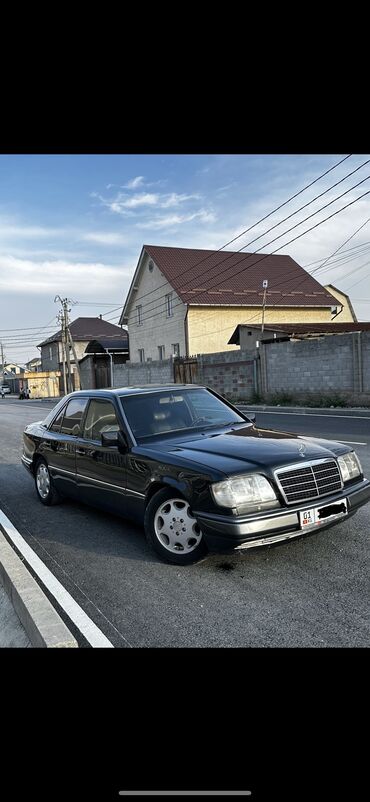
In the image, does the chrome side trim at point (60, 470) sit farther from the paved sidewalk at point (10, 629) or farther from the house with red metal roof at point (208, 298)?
the house with red metal roof at point (208, 298)

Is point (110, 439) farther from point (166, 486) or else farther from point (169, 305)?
point (169, 305)

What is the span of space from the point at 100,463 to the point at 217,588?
185cm

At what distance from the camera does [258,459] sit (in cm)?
385

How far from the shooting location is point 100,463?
5051mm

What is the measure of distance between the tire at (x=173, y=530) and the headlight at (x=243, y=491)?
38 cm

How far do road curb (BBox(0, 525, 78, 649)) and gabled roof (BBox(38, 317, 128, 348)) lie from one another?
54.2 meters

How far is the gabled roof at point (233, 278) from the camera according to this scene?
3341 cm

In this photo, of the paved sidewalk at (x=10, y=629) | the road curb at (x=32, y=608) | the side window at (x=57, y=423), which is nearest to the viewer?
the road curb at (x=32, y=608)

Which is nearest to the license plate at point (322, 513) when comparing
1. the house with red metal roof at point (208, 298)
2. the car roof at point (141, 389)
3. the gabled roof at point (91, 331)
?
the car roof at point (141, 389)

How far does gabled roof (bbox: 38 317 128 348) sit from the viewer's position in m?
57.8

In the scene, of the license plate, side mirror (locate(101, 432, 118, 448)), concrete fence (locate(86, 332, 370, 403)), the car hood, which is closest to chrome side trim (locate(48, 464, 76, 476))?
side mirror (locate(101, 432, 118, 448))

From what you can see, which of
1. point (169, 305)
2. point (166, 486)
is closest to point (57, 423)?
point (166, 486)
